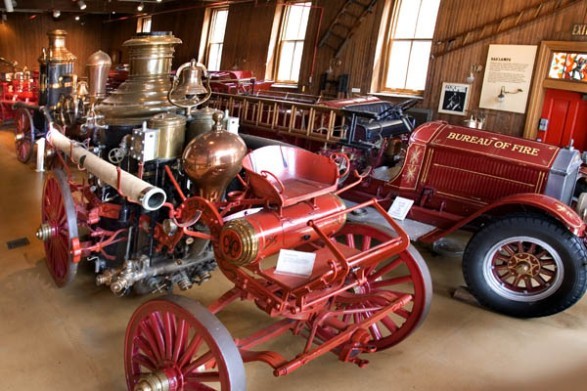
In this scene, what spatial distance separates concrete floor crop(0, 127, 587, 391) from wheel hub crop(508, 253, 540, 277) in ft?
1.23

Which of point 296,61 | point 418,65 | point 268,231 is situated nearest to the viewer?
point 268,231

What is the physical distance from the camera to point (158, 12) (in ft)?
50.5

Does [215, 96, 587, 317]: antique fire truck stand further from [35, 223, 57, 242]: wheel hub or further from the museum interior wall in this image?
the museum interior wall

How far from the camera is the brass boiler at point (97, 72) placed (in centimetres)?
425

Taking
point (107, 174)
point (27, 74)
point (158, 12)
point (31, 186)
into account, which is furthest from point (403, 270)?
point (158, 12)

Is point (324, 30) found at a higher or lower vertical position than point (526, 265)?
higher

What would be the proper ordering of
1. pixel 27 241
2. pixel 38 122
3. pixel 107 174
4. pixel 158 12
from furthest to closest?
pixel 158 12
pixel 38 122
pixel 27 241
pixel 107 174

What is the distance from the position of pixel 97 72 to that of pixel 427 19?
248 inches

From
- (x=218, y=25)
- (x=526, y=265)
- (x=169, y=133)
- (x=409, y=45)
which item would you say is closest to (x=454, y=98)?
(x=409, y=45)

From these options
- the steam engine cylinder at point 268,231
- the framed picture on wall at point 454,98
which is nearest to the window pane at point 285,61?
the framed picture on wall at point 454,98

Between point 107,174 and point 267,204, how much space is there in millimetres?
1123

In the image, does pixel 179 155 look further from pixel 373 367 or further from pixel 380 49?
pixel 380 49

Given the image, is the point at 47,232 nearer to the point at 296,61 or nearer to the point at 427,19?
the point at 427,19

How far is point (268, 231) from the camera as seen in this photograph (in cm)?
230
